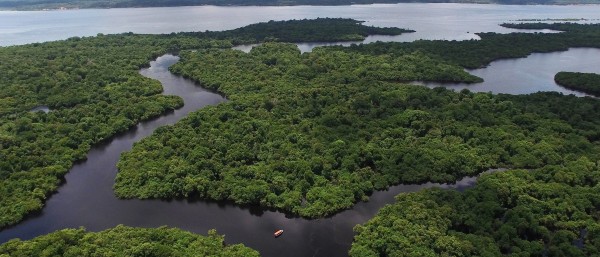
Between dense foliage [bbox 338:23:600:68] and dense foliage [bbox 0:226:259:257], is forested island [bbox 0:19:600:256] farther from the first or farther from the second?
dense foliage [bbox 338:23:600:68]

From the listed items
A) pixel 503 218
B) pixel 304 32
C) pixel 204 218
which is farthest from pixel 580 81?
pixel 304 32

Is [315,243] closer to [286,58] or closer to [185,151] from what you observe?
[185,151]

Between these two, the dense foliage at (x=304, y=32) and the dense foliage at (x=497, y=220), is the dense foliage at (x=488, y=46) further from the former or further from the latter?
the dense foliage at (x=497, y=220)

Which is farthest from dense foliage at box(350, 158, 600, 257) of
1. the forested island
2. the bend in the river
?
the bend in the river

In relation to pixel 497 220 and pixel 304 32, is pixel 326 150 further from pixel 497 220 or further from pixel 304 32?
pixel 304 32

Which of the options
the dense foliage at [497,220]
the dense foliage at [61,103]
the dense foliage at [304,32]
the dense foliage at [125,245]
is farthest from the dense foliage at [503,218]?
the dense foliage at [304,32]
